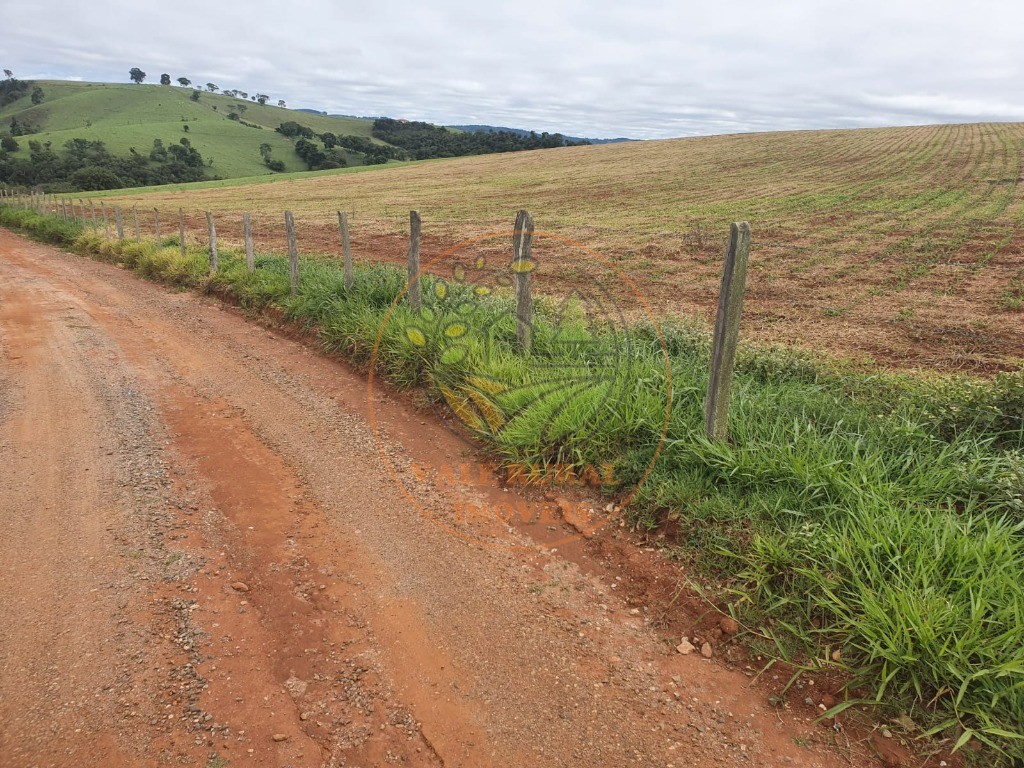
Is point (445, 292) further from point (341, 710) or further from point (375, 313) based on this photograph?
point (341, 710)

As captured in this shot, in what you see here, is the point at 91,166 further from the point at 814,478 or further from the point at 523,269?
the point at 814,478

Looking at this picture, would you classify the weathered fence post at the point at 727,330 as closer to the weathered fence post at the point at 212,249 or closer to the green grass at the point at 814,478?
the green grass at the point at 814,478

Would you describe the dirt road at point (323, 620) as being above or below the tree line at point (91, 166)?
below

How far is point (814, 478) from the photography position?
3574 millimetres

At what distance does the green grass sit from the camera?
2.56 m

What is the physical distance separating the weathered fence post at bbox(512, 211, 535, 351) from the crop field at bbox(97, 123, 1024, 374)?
4.31 metres

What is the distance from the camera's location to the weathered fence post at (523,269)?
5406 millimetres

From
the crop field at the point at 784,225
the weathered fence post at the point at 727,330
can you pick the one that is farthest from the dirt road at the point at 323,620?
the crop field at the point at 784,225

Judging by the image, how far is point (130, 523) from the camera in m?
3.75

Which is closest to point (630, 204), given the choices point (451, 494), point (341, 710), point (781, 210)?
point (781, 210)

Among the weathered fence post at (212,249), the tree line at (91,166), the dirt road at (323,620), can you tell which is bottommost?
the dirt road at (323,620)

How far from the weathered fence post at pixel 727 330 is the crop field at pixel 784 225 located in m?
4.74

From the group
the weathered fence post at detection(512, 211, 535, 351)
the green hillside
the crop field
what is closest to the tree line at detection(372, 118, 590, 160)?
the green hillside
